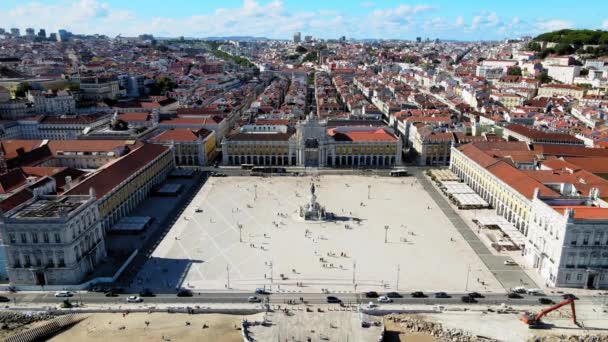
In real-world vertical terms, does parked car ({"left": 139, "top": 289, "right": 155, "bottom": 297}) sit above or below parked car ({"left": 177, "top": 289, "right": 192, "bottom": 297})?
above

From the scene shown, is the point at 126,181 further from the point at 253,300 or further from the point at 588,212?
the point at 588,212

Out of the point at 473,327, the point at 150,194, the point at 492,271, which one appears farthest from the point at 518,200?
the point at 150,194

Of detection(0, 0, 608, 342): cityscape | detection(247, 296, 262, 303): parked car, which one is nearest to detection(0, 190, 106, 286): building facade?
detection(0, 0, 608, 342): cityscape

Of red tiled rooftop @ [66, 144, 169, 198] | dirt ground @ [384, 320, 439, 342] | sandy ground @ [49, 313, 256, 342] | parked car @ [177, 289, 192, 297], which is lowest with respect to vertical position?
dirt ground @ [384, 320, 439, 342]

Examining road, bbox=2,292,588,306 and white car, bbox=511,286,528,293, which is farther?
white car, bbox=511,286,528,293

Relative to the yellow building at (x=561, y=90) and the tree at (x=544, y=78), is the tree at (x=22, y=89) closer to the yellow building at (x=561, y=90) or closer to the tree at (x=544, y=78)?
the yellow building at (x=561, y=90)

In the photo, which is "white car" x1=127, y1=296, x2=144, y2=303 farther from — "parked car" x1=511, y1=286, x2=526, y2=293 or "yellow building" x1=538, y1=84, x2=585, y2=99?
"yellow building" x1=538, y1=84, x2=585, y2=99

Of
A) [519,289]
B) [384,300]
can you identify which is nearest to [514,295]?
[519,289]
